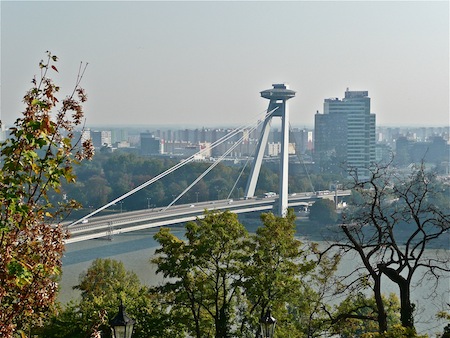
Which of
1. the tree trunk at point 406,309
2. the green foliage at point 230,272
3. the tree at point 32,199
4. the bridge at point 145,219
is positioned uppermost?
the tree at point 32,199

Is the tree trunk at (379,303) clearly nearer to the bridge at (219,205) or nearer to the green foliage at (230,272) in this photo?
the green foliage at (230,272)

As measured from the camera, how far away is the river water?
13.1m

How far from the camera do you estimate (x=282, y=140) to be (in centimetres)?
→ 2594

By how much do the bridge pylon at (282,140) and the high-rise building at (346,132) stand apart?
18391 millimetres

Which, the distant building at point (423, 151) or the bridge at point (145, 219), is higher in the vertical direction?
the distant building at point (423, 151)

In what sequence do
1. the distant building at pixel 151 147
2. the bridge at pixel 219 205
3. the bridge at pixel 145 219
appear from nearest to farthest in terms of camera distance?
the bridge at pixel 145 219, the bridge at pixel 219 205, the distant building at pixel 151 147

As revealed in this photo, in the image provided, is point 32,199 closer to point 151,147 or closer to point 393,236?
point 393,236

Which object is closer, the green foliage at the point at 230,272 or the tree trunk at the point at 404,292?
the tree trunk at the point at 404,292

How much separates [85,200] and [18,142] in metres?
29.3

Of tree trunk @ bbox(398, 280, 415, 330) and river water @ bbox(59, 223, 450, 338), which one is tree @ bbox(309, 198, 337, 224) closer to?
river water @ bbox(59, 223, 450, 338)

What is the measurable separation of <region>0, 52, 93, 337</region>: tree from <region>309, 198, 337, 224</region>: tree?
2339 centimetres

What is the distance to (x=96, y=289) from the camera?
1037cm

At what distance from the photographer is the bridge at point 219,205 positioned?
17.8 m

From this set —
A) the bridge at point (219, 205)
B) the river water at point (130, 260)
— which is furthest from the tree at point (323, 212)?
the river water at point (130, 260)
